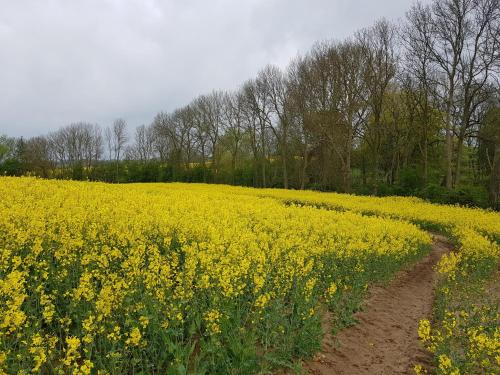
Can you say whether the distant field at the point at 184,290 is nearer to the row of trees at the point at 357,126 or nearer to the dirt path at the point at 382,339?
the dirt path at the point at 382,339

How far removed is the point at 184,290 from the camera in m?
5.29

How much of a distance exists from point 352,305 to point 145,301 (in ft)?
14.0

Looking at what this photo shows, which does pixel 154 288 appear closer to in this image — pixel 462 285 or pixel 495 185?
pixel 462 285

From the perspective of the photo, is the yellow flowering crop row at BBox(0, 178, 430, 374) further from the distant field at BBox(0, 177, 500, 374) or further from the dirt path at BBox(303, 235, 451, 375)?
the dirt path at BBox(303, 235, 451, 375)

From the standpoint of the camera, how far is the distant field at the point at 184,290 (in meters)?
4.20

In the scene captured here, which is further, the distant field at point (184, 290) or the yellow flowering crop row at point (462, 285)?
the yellow flowering crop row at point (462, 285)

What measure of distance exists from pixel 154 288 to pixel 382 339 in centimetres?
425

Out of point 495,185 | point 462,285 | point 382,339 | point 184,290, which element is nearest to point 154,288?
point 184,290

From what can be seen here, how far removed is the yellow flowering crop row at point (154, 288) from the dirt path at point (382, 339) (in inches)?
15.8

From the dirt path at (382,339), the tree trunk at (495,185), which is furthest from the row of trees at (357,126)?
the dirt path at (382,339)

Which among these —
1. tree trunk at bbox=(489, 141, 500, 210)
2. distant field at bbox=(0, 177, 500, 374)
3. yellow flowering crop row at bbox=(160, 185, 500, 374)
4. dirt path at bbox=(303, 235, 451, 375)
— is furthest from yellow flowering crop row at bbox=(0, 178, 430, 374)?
tree trunk at bbox=(489, 141, 500, 210)

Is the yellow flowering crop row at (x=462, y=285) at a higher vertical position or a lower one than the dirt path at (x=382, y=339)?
higher

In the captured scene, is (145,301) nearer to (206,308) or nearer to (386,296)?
(206,308)

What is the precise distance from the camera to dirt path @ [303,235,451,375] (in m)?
5.95
